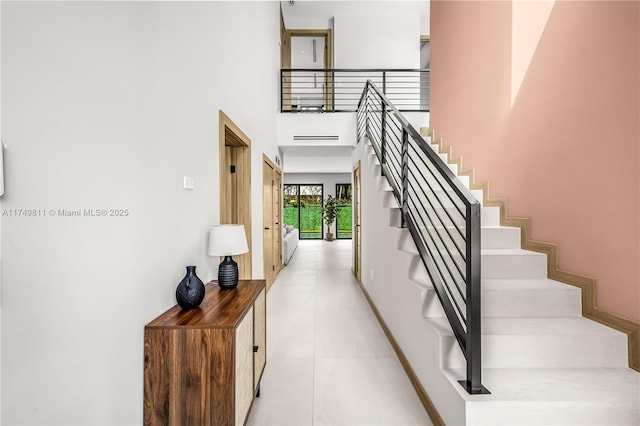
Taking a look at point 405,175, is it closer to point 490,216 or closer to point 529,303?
point 490,216

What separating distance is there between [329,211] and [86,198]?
33.6ft

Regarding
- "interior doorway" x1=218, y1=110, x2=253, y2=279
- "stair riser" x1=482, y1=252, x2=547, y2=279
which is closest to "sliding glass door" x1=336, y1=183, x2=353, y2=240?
"interior doorway" x1=218, y1=110, x2=253, y2=279

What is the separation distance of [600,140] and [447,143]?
6.87 feet

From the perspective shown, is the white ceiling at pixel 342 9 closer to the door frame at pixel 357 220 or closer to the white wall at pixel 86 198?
the door frame at pixel 357 220

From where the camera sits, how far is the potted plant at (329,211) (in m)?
11.2

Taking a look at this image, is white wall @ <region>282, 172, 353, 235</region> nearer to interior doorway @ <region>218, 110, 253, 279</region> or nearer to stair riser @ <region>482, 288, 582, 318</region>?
interior doorway @ <region>218, 110, 253, 279</region>

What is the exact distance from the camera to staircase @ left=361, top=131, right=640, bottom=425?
4.53 ft

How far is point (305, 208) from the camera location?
1180 cm

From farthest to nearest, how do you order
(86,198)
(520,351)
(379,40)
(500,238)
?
(379,40)
(500,238)
(520,351)
(86,198)

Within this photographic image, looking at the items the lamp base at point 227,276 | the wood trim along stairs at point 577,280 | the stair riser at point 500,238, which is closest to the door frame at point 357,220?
the wood trim along stairs at point 577,280

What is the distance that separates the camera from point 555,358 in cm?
170

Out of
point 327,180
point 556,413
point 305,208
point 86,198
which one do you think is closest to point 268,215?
point 86,198

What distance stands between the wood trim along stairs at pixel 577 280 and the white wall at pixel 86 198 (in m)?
2.80

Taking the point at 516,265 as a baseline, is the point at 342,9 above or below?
above
